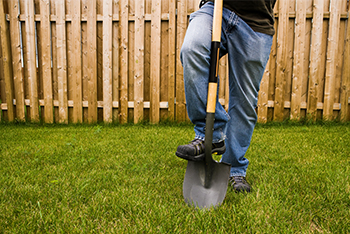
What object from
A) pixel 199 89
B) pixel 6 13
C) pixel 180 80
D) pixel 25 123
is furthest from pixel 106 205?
pixel 6 13

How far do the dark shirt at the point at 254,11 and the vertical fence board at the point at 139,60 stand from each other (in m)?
3.05

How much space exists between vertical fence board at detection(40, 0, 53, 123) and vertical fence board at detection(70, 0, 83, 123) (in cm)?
44

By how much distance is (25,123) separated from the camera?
487cm

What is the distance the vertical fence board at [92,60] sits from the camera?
4.60 m

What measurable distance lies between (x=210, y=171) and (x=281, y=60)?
11.5 feet

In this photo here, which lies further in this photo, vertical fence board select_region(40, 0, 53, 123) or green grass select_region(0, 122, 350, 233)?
vertical fence board select_region(40, 0, 53, 123)

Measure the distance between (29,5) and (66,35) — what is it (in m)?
0.82

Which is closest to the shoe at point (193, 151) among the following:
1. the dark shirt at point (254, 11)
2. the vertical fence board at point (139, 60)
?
the dark shirt at point (254, 11)

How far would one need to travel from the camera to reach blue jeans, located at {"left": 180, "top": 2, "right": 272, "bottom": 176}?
155cm

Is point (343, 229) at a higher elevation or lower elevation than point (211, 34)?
lower

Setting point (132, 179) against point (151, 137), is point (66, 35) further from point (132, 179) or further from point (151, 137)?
point (132, 179)

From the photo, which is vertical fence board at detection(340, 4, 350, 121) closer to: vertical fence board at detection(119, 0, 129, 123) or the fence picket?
the fence picket

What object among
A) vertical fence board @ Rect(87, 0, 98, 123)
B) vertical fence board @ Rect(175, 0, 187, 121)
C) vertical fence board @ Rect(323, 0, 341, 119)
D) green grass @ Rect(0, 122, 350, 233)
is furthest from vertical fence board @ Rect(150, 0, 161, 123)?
vertical fence board @ Rect(323, 0, 341, 119)

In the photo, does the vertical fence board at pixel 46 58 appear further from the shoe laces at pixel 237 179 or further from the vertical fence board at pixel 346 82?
the vertical fence board at pixel 346 82
